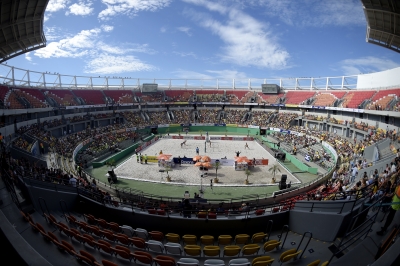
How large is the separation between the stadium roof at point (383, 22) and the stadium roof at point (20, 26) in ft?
66.8

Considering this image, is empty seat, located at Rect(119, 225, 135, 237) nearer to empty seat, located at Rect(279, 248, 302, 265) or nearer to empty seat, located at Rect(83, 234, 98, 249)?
empty seat, located at Rect(83, 234, 98, 249)

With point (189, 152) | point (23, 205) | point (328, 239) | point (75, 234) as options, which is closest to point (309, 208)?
point (328, 239)

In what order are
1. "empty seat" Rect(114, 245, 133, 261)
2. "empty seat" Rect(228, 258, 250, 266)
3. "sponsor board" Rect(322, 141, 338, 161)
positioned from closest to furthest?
"empty seat" Rect(228, 258, 250, 266) < "empty seat" Rect(114, 245, 133, 261) < "sponsor board" Rect(322, 141, 338, 161)

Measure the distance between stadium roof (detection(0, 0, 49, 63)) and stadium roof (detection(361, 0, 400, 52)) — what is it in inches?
802

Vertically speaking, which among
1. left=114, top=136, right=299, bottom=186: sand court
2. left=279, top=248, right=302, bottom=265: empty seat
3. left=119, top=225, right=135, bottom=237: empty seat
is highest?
left=279, top=248, right=302, bottom=265: empty seat

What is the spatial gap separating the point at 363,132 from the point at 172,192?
31567 mm

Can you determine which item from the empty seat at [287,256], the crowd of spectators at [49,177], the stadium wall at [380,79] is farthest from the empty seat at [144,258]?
the stadium wall at [380,79]

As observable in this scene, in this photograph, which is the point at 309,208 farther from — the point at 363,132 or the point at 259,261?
the point at 363,132

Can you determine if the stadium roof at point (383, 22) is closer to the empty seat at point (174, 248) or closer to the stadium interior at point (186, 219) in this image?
the stadium interior at point (186, 219)

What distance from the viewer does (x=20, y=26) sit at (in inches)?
579

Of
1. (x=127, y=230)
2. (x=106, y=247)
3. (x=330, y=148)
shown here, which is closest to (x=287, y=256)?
(x=106, y=247)

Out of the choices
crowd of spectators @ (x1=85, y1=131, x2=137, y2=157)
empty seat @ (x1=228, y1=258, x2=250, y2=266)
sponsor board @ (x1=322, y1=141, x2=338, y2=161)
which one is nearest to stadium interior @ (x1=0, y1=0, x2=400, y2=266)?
empty seat @ (x1=228, y1=258, x2=250, y2=266)

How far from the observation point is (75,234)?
25.6 feet

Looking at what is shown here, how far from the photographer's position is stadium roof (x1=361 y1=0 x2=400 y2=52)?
1291 centimetres
